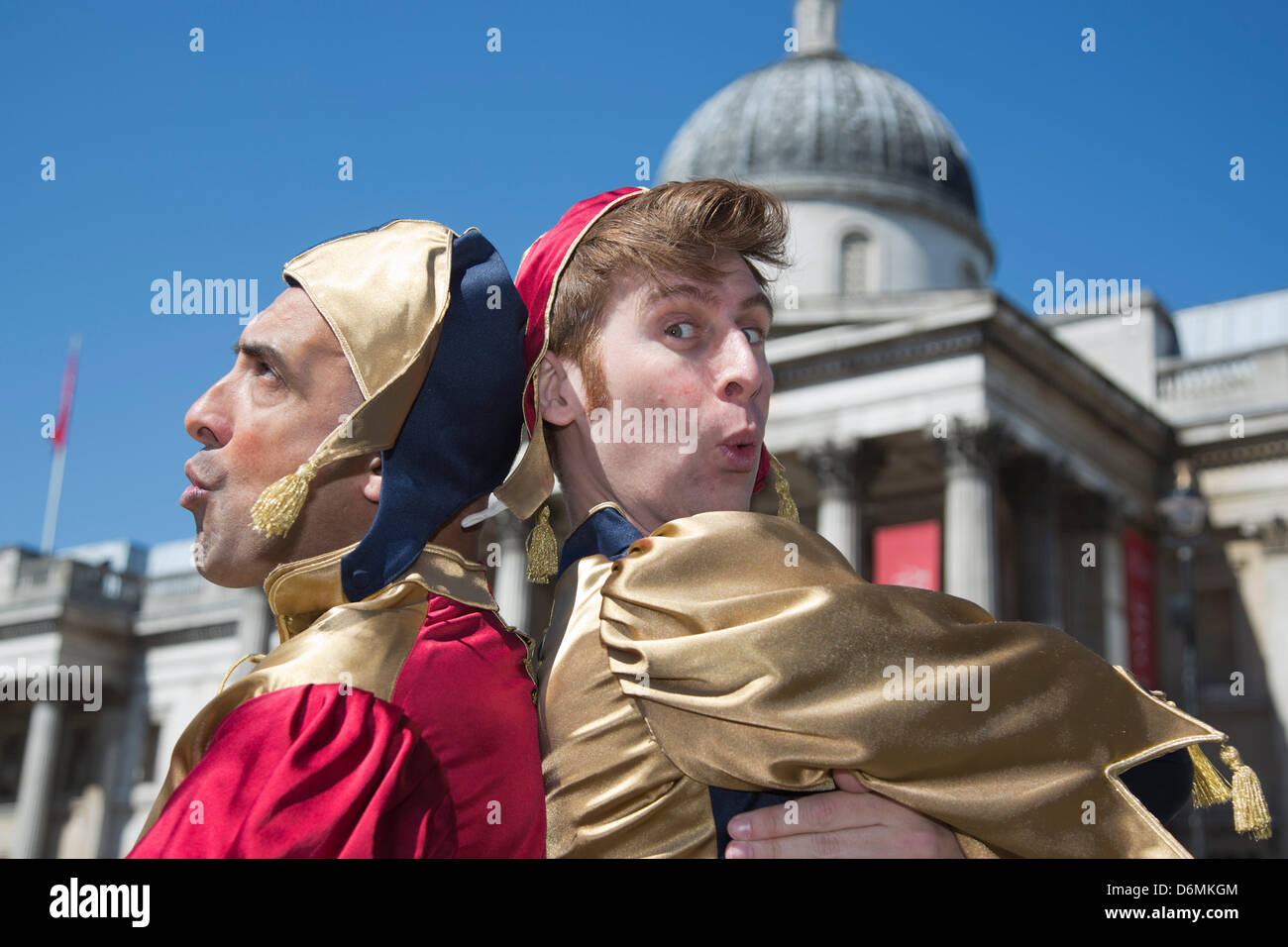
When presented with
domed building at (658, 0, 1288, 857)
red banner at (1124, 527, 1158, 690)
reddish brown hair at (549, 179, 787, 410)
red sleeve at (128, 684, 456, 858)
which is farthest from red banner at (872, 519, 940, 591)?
red sleeve at (128, 684, 456, 858)

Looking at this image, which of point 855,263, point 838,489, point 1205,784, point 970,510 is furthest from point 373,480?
point 855,263

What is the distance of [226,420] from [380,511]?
29 cm

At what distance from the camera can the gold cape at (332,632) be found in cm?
179

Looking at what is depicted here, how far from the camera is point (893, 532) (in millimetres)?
22375

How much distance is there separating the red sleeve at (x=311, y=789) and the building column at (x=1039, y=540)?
2277 centimetres

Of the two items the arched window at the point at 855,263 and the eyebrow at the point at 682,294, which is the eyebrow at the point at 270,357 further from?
the arched window at the point at 855,263

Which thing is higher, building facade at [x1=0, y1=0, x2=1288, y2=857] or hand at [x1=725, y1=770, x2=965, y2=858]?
building facade at [x1=0, y1=0, x2=1288, y2=857]

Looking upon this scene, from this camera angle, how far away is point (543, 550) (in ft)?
7.75

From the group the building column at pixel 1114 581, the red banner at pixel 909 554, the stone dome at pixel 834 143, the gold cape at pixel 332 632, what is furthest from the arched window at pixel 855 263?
the gold cape at pixel 332 632

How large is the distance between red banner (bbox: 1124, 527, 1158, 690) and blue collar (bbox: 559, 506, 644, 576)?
23.3m

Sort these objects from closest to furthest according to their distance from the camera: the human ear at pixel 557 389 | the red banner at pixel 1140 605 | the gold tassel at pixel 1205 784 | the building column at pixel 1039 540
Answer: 1. the gold tassel at pixel 1205 784
2. the human ear at pixel 557 389
3. the building column at pixel 1039 540
4. the red banner at pixel 1140 605

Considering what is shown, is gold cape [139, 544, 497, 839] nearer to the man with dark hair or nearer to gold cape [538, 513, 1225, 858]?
the man with dark hair

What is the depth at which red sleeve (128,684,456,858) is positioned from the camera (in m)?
1.64
